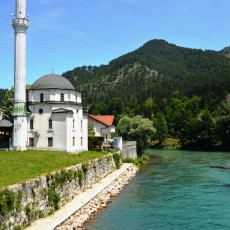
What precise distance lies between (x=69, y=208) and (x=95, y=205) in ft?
9.88

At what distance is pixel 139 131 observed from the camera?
66.3 m

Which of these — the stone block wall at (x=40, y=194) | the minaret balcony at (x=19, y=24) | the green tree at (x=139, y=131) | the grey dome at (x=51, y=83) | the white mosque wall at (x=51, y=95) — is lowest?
the stone block wall at (x=40, y=194)

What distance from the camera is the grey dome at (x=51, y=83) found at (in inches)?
1892

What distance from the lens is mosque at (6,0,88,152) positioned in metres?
44.8

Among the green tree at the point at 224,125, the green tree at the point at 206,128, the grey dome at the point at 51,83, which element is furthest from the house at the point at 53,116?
the green tree at the point at 206,128

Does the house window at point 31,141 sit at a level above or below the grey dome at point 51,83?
below

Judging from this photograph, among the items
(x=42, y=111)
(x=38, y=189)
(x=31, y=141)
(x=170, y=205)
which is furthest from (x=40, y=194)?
(x=42, y=111)

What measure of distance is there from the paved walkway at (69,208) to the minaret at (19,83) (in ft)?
42.1

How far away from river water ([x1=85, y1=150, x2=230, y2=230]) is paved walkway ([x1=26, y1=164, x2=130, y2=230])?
1.45m

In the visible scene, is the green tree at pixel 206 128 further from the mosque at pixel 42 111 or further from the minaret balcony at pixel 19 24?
the minaret balcony at pixel 19 24

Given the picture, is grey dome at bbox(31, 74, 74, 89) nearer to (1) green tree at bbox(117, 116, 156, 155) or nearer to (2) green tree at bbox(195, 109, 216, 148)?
(1) green tree at bbox(117, 116, 156, 155)

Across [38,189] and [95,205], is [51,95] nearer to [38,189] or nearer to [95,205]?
[95,205]

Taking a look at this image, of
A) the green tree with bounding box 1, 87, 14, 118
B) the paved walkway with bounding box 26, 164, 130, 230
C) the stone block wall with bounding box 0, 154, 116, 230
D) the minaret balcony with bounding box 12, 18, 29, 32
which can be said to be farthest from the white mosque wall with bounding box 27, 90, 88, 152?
the green tree with bounding box 1, 87, 14, 118

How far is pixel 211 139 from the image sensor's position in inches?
3748
